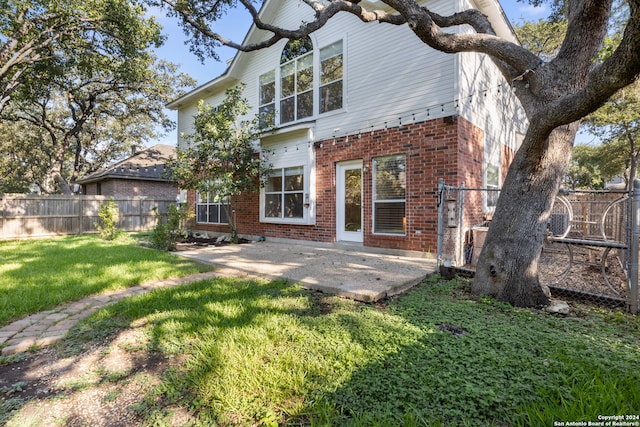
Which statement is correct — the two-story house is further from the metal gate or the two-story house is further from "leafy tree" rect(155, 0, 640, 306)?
"leafy tree" rect(155, 0, 640, 306)

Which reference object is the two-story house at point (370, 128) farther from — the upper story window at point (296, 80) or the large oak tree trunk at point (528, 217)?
the large oak tree trunk at point (528, 217)

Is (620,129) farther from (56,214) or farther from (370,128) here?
(56,214)

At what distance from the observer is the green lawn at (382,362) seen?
1795mm

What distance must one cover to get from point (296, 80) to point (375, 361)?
8914 millimetres

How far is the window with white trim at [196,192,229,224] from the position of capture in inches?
470

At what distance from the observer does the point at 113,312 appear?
11.4ft

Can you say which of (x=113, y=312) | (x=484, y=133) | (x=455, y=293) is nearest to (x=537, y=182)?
(x=455, y=293)

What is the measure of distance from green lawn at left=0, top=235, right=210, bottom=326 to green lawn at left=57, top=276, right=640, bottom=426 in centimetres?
105

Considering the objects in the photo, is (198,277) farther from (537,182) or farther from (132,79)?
(132,79)

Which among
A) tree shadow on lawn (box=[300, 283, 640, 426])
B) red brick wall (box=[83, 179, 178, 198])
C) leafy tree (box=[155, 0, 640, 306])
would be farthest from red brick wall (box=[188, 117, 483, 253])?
red brick wall (box=[83, 179, 178, 198])

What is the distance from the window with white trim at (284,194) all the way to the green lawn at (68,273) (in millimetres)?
3683

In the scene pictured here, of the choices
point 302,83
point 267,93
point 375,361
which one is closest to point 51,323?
point 375,361

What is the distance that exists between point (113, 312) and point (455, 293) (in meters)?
4.27

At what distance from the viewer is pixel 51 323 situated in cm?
325
